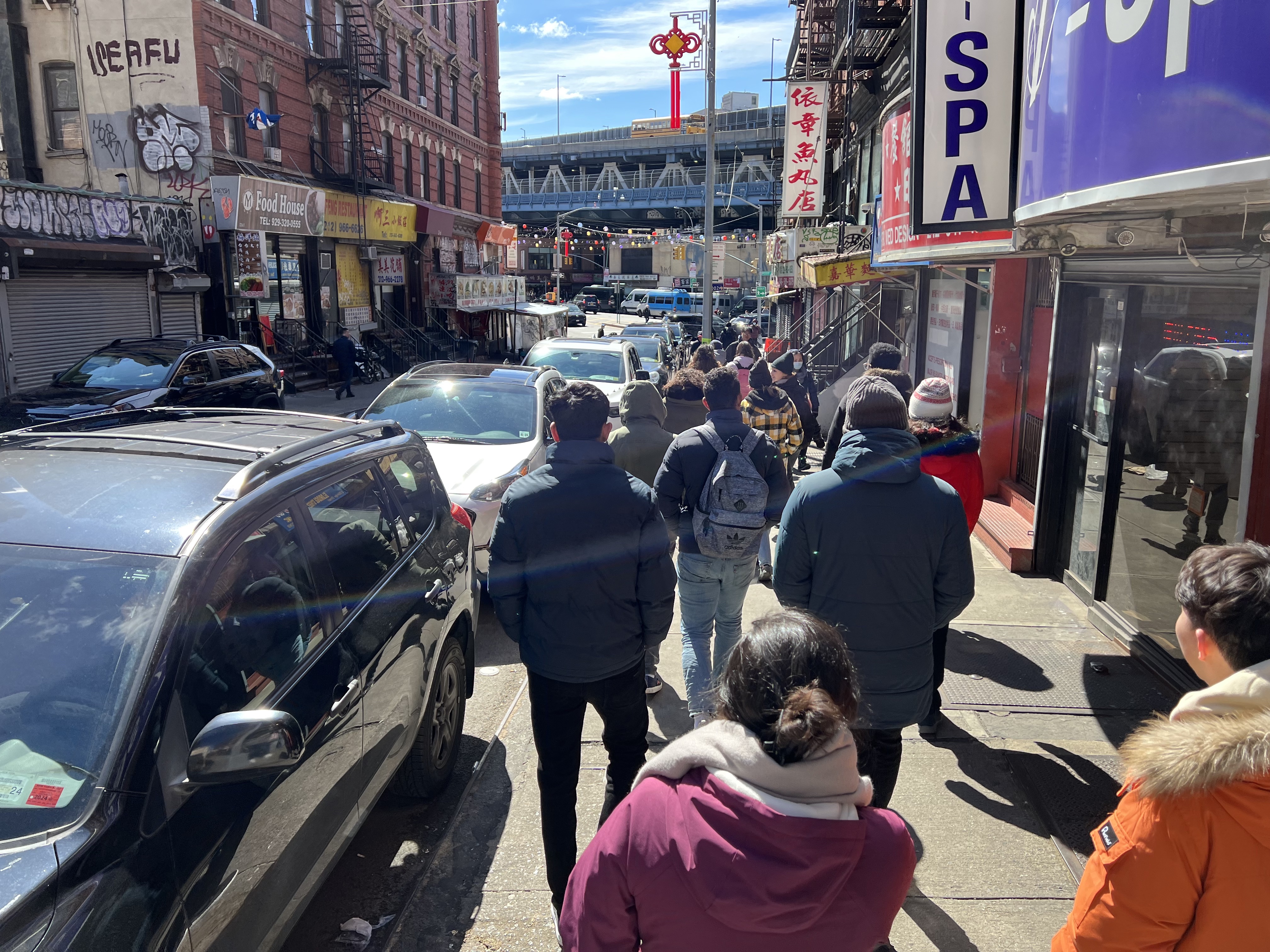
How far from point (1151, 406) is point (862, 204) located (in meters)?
15.4

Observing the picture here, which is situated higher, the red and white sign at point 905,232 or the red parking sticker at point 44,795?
the red and white sign at point 905,232

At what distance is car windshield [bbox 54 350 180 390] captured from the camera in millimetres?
12047

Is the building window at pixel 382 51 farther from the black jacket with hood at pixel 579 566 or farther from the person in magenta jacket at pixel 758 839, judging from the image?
the person in magenta jacket at pixel 758 839

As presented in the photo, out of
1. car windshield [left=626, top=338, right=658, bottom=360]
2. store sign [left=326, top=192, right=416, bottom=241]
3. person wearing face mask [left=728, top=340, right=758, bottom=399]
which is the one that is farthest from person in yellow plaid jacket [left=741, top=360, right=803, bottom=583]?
store sign [left=326, top=192, right=416, bottom=241]

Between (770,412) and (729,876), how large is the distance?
18.1ft

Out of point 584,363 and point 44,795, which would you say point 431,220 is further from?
point 44,795

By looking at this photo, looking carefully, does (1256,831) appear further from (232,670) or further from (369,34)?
(369,34)

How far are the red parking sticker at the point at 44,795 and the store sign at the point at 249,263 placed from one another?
2024cm

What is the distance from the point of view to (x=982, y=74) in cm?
588

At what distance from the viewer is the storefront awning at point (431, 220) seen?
3058 centimetres

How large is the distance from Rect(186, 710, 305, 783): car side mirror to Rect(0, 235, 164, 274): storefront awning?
15.8 m

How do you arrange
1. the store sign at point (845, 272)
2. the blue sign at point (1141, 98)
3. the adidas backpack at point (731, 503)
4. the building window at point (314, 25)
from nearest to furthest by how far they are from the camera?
1. the blue sign at point (1141, 98)
2. the adidas backpack at point (731, 503)
3. the store sign at point (845, 272)
4. the building window at point (314, 25)

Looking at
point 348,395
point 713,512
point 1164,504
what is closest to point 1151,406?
point 1164,504


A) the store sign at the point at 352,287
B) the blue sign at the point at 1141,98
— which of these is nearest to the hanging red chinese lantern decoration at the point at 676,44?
the store sign at the point at 352,287
